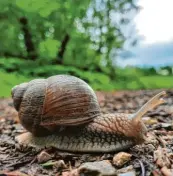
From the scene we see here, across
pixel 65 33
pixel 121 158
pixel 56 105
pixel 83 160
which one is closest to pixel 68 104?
pixel 56 105

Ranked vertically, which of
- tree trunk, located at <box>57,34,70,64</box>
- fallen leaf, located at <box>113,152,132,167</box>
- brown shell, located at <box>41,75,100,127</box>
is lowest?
fallen leaf, located at <box>113,152,132,167</box>

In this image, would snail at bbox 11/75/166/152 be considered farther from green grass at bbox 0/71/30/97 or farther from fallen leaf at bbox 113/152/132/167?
green grass at bbox 0/71/30/97

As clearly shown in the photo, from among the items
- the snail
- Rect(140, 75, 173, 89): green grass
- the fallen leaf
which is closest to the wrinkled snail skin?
the snail

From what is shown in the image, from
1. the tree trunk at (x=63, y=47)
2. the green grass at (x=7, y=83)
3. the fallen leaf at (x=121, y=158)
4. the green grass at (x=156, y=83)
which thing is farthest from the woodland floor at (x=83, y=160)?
the green grass at (x=156, y=83)

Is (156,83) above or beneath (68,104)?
beneath

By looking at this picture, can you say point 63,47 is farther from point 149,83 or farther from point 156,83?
point 156,83

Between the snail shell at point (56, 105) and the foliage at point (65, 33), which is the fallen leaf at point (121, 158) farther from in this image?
the foliage at point (65, 33)

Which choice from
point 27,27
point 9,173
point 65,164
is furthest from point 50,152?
point 27,27
